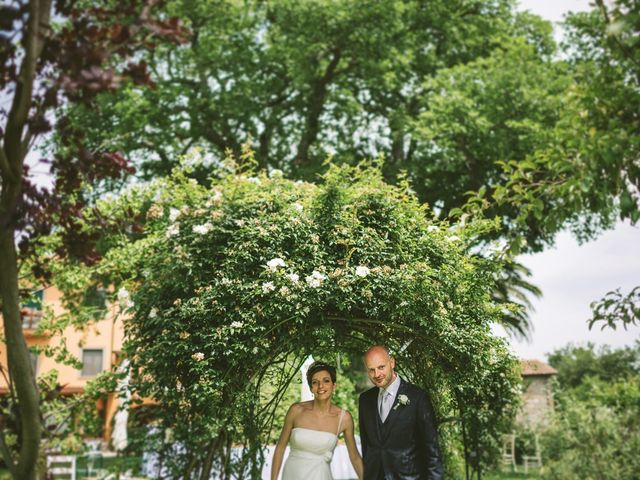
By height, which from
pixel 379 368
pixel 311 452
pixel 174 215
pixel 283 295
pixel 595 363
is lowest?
pixel 311 452

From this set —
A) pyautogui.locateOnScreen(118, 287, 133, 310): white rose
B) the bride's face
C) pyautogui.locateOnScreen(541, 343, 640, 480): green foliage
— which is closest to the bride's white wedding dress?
the bride's face

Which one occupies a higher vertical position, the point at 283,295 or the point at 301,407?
the point at 283,295

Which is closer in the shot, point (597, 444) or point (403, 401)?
point (403, 401)

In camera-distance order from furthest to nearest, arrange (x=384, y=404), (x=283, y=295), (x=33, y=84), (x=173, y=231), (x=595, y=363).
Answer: (x=595, y=363) → (x=173, y=231) → (x=283, y=295) → (x=384, y=404) → (x=33, y=84)

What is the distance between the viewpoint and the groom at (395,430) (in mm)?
4961

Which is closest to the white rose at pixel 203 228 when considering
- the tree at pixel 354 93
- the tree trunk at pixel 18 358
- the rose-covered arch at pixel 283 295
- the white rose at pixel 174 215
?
the rose-covered arch at pixel 283 295

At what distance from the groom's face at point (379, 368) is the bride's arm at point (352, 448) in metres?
0.84

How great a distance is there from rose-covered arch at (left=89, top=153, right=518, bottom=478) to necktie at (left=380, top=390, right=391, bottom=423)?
819 mm

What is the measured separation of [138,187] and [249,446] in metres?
3.70

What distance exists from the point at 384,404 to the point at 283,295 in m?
1.26

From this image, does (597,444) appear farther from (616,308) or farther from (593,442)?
(616,308)

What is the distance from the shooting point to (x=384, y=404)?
5188mm

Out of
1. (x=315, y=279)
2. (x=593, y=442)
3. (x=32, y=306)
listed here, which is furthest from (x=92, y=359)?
(x=315, y=279)

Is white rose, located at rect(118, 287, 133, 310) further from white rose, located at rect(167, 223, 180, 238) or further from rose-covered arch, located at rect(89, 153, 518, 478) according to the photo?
white rose, located at rect(167, 223, 180, 238)
